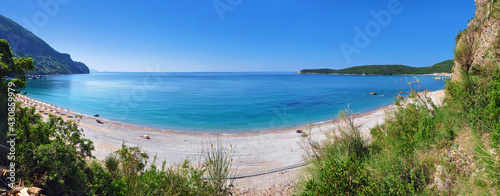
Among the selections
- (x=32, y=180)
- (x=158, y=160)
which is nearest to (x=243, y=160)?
(x=158, y=160)

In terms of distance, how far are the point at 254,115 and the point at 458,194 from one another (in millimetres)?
28105

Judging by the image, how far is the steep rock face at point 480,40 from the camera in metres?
5.14

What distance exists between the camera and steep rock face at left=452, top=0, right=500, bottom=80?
514 centimetres

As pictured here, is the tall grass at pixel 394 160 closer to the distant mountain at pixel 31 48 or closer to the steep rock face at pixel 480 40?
the steep rock face at pixel 480 40

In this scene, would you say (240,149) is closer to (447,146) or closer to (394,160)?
(394,160)

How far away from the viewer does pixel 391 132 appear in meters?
5.93

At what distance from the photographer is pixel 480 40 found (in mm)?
5414

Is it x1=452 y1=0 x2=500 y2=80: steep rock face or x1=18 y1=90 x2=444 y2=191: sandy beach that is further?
x1=18 y1=90 x2=444 y2=191: sandy beach

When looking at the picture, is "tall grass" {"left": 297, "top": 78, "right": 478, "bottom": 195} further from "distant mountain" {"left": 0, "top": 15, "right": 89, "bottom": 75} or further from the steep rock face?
"distant mountain" {"left": 0, "top": 15, "right": 89, "bottom": 75}

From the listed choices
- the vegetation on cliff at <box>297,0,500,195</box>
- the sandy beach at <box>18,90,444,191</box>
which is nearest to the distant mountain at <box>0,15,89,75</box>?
the sandy beach at <box>18,90,444,191</box>

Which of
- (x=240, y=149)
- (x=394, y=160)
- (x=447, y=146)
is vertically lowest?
(x=240, y=149)

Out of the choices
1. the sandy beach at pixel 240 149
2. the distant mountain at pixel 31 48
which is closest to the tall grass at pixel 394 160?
the sandy beach at pixel 240 149

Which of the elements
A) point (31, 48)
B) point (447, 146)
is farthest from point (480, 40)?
point (31, 48)

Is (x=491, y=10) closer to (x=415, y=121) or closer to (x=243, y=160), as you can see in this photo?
(x=415, y=121)
